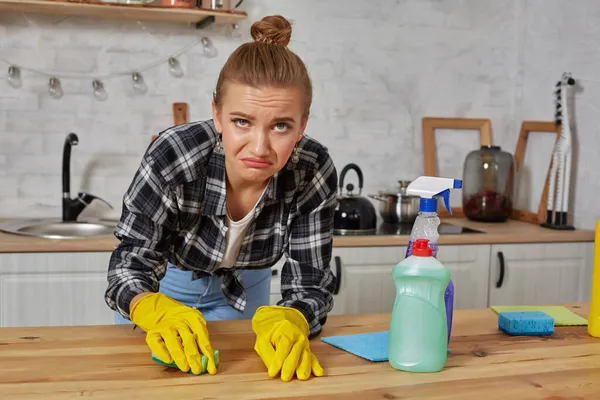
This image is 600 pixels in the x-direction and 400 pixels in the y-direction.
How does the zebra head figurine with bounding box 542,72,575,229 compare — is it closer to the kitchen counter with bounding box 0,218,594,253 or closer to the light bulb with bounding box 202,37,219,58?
the kitchen counter with bounding box 0,218,594,253

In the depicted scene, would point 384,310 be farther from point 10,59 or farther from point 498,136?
point 10,59

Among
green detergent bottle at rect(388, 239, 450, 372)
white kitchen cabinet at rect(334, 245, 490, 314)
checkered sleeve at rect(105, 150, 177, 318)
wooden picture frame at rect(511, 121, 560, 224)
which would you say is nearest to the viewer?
green detergent bottle at rect(388, 239, 450, 372)

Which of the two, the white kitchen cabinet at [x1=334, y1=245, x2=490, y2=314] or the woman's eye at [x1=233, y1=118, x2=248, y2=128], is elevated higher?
the woman's eye at [x1=233, y1=118, x2=248, y2=128]

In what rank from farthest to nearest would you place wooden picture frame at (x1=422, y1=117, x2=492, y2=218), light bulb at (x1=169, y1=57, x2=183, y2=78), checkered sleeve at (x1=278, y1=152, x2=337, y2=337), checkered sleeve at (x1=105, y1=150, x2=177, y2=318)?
wooden picture frame at (x1=422, y1=117, x2=492, y2=218), light bulb at (x1=169, y1=57, x2=183, y2=78), checkered sleeve at (x1=278, y1=152, x2=337, y2=337), checkered sleeve at (x1=105, y1=150, x2=177, y2=318)

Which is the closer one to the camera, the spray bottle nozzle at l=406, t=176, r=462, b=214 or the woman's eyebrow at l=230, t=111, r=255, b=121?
the spray bottle nozzle at l=406, t=176, r=462, b=214

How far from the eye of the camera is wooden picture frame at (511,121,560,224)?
132 inches

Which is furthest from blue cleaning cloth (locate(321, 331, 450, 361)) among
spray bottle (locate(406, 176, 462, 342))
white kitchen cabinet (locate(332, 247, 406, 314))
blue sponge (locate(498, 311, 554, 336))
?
white kitchen cabinet (locate(332, 247, 406, 314))

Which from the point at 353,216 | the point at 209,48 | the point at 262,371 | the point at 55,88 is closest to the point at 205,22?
the point at 209,48

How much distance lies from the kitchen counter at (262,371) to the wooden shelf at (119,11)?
159 centimetres

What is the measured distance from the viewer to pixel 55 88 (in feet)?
10.1

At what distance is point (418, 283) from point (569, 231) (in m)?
2.00

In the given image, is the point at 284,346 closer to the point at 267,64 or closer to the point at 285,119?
the point at 285,119

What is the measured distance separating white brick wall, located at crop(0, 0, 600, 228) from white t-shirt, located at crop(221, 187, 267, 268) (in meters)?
1.42

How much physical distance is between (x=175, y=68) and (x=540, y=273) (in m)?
1.72
